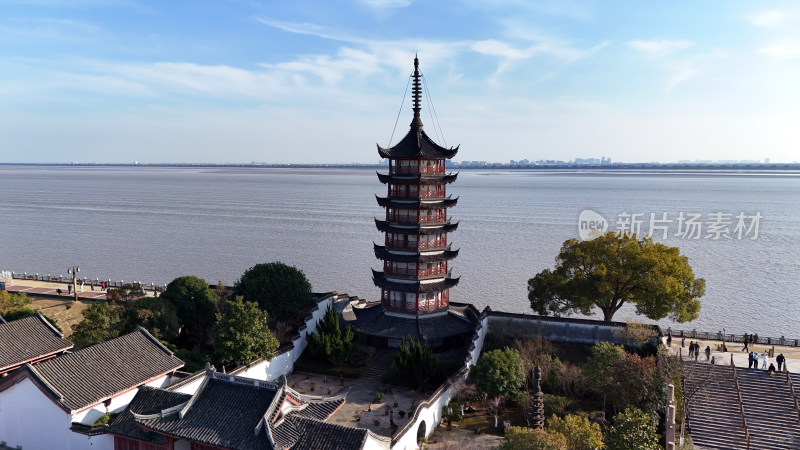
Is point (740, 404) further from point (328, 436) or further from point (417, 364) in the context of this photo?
point (328, 436)

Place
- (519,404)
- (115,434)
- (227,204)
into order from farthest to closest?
1. (227,204)
2. (519,404)
3. (115,434)

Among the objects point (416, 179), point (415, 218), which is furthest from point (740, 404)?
point (416, 179)

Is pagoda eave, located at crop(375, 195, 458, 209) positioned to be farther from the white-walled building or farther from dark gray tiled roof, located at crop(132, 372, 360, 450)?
the white-walled building

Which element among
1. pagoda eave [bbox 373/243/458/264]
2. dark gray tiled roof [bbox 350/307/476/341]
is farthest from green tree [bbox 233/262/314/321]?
pagoda eave [bbox 373/243/458/264]

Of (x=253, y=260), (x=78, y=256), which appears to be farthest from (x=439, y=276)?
(x=78, y=256)

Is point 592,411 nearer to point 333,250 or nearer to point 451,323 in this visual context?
point 451,323

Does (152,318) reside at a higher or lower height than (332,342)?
higher
